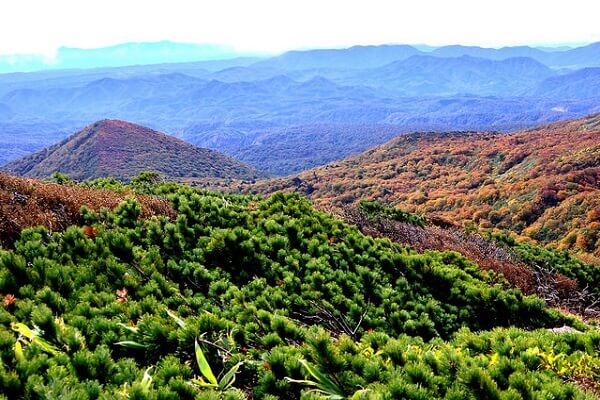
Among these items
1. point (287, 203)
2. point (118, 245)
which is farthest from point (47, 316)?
point (287, 203)

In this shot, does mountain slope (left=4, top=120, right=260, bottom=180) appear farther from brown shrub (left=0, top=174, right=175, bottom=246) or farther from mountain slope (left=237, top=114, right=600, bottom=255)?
brown shrub (left=0, top=174, right=175, bottom=246)

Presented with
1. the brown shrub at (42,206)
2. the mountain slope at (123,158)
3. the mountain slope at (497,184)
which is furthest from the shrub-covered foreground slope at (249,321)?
the mountain slope at (123,158)

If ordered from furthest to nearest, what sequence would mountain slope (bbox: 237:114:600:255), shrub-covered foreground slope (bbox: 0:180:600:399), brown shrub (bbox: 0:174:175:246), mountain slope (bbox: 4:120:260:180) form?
mountain slope (bbox: 4:120:260:180)
mountain slope (bbox: 237:114:600:255)
brown shrub (bbox: 0:174:175:246)
shrub-covered foreground slope (bbox: 0:180:600:399)

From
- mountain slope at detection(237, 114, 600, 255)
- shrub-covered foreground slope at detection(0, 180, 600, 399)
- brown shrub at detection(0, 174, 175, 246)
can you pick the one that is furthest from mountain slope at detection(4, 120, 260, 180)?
shrub-covered foreground slope at detection(0, 180, 600, 399)

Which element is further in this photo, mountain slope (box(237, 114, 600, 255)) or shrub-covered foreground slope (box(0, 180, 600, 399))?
mountain slope (box(237, 114, 600, 255))

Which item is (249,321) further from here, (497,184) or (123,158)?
(123,158)

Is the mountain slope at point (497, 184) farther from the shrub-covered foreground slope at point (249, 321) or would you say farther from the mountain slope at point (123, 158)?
the mountain slope at point (123, 158)

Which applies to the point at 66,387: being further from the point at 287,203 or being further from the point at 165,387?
the point at 287,203
